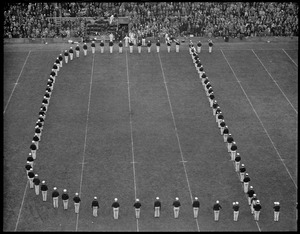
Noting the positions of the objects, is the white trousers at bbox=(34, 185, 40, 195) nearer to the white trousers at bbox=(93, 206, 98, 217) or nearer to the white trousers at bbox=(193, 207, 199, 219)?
the white trousers at bbox=(93, 206, 98, 217)

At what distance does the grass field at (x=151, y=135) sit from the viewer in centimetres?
3178

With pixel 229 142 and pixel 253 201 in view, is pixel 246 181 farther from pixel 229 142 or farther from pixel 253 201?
pixel 229 142

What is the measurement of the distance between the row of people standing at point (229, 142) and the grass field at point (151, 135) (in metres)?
0.35

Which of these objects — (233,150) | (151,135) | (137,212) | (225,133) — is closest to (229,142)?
(233,150)

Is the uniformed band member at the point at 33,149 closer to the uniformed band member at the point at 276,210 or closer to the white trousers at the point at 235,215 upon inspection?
the white trousers at the point at 235,215

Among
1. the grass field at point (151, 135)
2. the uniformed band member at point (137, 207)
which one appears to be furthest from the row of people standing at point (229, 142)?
the uniformed band member at point (137, 207)

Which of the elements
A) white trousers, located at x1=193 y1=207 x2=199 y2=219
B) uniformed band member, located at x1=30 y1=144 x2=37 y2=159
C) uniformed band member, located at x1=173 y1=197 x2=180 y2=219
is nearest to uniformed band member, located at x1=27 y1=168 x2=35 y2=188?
uniformed band member, located at x1=30 y1=144 x2=37 y2=159

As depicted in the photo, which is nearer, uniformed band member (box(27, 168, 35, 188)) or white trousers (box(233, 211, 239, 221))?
white trousers (box(233, 211, 239, 221))

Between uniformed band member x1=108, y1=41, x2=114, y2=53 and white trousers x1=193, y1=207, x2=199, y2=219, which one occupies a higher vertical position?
white trousers x1=193, y1=207, x2=199, y2=219

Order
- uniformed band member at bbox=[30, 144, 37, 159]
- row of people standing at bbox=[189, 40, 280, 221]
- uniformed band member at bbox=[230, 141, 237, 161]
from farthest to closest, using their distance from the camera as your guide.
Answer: uniformed band member at bbox=[30, 144, 37, 159] < uniformed band member at bbox=[230, 141, 237, 161] < row of people standing at bbox=[189, 40, 280, 221]

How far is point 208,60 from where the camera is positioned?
49312mm

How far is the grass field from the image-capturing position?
31781 millimetres

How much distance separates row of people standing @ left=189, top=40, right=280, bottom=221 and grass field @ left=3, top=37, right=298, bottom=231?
0.35 meters

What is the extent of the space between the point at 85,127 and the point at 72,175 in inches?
207
